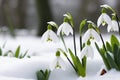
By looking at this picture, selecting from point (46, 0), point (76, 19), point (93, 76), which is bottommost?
point (76, 19)

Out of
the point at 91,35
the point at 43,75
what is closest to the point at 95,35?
the point at 91,35

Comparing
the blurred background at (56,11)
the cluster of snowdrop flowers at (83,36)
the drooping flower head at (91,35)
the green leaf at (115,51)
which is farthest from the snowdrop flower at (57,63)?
the blurred background at (56,11)

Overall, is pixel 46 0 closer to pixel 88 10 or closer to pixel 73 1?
pixel 88 10

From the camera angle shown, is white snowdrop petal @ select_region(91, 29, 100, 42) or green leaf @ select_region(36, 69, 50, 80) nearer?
white snowdrop petal @ select_region(91, 29, 100, 42)

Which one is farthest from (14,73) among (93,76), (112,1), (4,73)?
(112,1)

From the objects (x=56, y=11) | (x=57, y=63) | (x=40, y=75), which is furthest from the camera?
(x=56, y=11)

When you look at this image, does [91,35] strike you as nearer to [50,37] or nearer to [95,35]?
[95,35]

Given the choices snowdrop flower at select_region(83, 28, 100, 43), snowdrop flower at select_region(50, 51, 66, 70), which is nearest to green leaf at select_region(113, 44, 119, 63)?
snowdrop flower at select_region(83, 28, 100, 43)

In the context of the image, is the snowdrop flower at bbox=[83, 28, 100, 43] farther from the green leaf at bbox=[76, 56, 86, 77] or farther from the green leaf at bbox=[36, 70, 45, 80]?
the green leaf at bbox=[36, 70, 45, 80]

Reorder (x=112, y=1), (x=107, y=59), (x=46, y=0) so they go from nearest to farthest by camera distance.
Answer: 1. (x=107, y=59)
2. (x=46, y=0)
3. (x=112, y=1)

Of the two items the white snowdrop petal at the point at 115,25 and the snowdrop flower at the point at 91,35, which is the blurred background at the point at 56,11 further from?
the snowdrop flower at the point at 91,35

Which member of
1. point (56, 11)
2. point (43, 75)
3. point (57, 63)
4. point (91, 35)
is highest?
point (91, 35)
